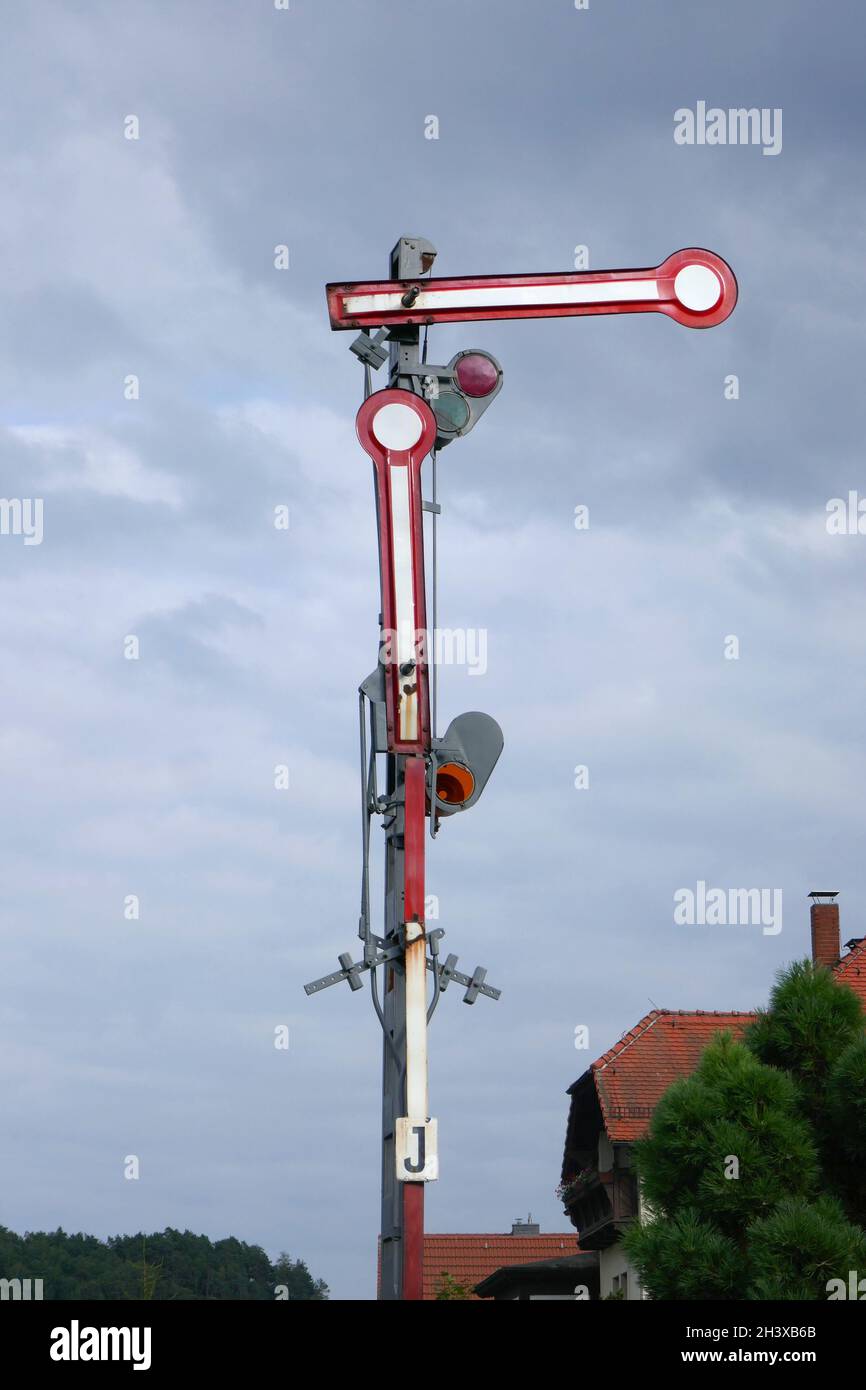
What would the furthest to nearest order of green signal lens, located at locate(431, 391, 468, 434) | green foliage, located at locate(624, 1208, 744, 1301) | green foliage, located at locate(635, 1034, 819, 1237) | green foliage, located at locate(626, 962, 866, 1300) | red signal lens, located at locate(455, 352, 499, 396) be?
green foliage, located at locate(635, 1034, 819, 1237) → green foliage, located at locate(624, 1208, 744, 1301) → green foliage, located at locate(626, 962, 866, 1300) → red signal lens, located at locate(455, 352, 499, 396) → green signal lens, located at locate(431, 391, 468, 434)

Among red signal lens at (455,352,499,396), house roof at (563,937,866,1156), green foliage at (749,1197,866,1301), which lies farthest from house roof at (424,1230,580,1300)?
red signal lens at (455,352,499,396)

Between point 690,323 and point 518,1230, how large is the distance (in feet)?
158

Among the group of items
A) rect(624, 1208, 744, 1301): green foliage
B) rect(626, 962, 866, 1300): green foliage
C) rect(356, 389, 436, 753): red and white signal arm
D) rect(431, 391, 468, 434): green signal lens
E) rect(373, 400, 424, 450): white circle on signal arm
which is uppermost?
rect(431, 391, 468, 434): green signal lens

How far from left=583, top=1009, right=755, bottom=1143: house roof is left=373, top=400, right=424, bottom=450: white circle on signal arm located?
25.1 metres

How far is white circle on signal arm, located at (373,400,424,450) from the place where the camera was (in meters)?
10.2

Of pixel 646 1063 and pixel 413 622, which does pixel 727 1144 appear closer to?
pixel 413 622

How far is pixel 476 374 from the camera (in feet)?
35.3

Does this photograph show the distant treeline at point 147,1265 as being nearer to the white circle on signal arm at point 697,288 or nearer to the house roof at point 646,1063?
the house roof at point 646,1063

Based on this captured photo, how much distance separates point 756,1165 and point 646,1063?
17250mm

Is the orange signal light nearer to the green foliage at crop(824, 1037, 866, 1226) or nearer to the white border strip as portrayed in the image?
the white border strip

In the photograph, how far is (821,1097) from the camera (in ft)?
65.0

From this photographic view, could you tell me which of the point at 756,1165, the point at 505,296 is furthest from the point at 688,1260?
the point at 505,296
